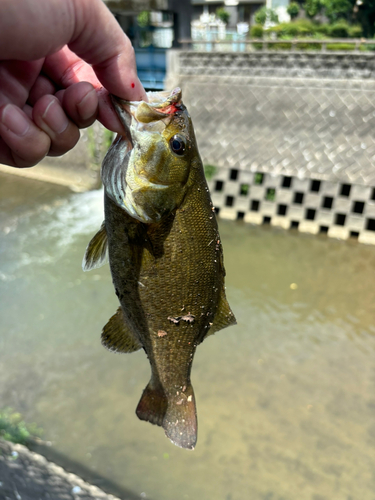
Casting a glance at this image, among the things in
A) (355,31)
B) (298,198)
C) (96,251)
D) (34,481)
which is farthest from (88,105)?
(355,31)

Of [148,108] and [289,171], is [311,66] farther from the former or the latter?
[148,108]

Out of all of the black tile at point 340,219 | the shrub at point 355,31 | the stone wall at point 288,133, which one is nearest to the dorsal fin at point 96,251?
the stone wall at point 288,133

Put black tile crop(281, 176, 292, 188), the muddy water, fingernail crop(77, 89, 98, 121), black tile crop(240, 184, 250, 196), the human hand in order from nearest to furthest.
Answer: the human hand
fingernail crop(77, 89, 98, 121)
the muddy water
black tile crop(281, 176, 292, 188)
black tile crop(240, 184, 250, 196)

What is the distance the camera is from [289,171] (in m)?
10.0

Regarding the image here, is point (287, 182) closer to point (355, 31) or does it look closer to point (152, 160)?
point (152, 160)

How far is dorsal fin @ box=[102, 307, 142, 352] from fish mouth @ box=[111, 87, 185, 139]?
100 cm

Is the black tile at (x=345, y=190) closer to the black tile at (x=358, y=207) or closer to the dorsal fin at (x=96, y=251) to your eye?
the black tile at (x=358, y=207)

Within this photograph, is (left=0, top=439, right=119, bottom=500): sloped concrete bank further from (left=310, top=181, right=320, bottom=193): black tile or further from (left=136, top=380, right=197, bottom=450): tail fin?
(left=310, top=181, right=320, bottom=193): black tile

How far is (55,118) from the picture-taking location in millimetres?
1932

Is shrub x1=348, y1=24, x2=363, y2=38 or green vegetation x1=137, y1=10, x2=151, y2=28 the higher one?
green vegetation x1=137, y1=10, x2=151, y2=28

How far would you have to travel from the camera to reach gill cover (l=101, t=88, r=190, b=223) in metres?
1.83

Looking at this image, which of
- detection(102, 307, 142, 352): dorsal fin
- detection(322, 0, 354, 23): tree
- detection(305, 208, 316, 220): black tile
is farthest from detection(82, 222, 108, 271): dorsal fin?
detection(322, 0, 354, 23): tree

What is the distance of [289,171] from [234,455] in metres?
6.93

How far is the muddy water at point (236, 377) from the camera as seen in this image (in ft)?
16.6
